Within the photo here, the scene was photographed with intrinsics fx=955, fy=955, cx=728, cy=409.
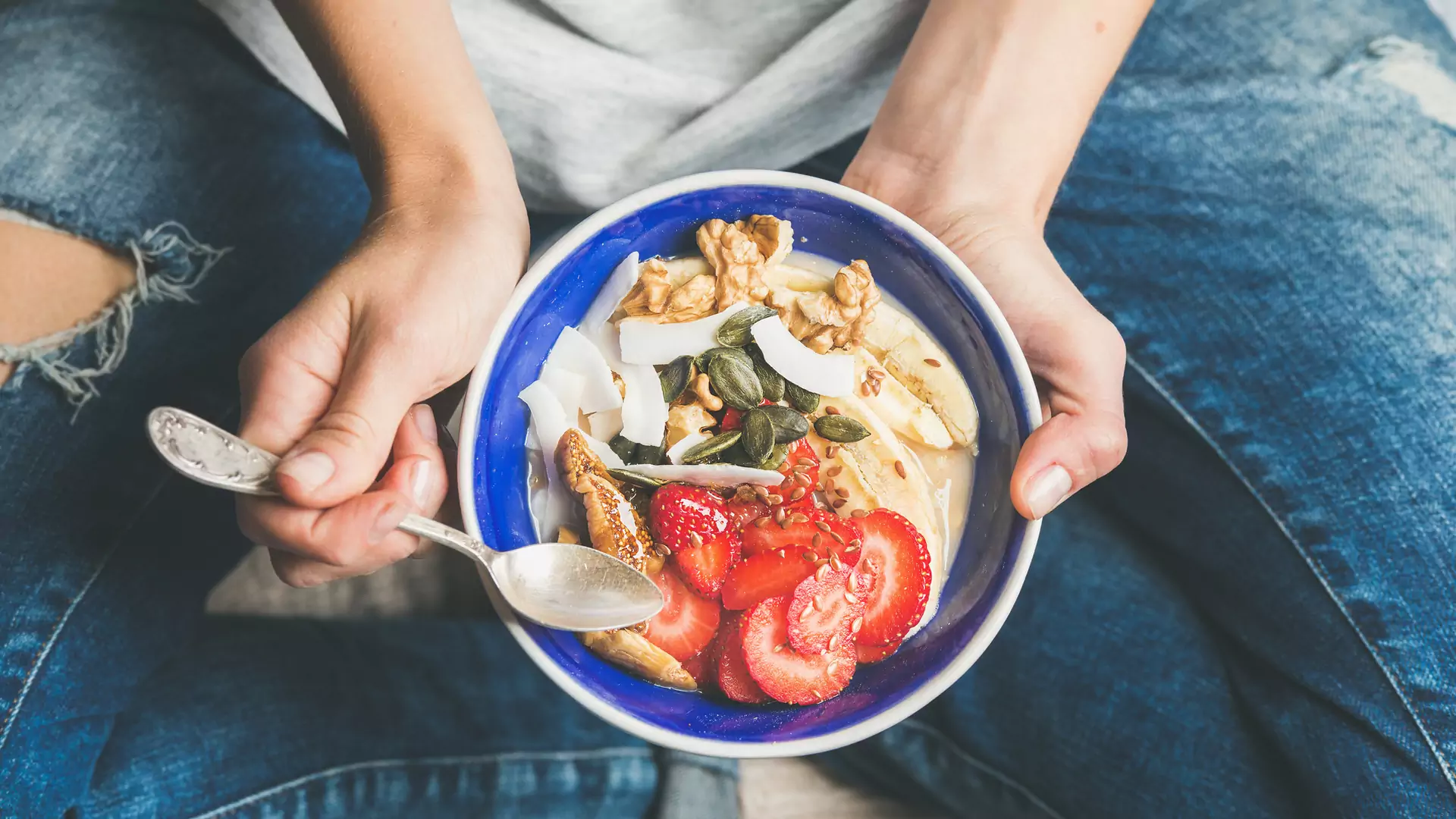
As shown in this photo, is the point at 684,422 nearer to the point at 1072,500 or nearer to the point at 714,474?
the point at 714,474

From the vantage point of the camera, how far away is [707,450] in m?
0.92

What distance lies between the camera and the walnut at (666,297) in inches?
36.9

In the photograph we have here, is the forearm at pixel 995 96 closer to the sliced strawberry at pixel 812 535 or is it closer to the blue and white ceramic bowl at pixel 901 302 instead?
the blue and white ceramic bowl at pixel 901 302

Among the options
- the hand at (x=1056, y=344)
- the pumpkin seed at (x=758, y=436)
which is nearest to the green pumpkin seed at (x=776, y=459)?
Answer: the pumpkin seed at (x=758, y=436)

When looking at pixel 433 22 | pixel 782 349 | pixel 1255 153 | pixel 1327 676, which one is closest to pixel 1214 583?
pixel 1327 676

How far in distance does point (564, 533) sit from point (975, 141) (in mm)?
624

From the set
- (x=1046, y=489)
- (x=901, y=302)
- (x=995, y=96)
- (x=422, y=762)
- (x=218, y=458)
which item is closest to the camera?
(x=218, y=458)

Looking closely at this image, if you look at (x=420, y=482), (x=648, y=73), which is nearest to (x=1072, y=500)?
(x=648, y=73)

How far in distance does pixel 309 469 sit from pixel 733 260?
1.39 feet

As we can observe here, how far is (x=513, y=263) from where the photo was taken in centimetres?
95

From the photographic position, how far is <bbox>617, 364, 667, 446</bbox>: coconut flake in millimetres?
922

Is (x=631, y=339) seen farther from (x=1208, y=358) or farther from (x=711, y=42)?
(x=1208, y=358)

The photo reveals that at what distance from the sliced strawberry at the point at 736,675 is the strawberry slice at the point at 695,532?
45 mm

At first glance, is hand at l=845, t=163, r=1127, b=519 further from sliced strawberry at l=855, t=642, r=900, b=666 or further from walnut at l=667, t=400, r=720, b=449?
walnut at l=667, t=400, r=720, b=449
